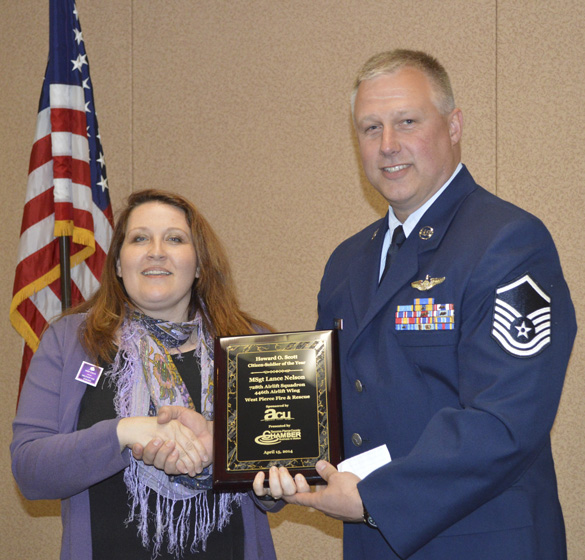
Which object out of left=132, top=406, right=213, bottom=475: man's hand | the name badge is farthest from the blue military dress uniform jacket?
the name badge

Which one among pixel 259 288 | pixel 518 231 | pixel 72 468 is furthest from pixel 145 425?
pixel 259 288

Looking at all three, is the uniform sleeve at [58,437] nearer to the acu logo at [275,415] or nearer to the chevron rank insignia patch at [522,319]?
the acu logo at [275,415]

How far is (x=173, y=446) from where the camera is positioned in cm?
194

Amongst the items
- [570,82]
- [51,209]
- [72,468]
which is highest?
[570,82]

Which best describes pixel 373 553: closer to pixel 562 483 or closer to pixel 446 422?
pixel 446 422

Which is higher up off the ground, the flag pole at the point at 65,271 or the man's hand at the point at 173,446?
the flag pole at the point at 65,271

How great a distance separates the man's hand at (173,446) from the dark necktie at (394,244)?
684 millimetres

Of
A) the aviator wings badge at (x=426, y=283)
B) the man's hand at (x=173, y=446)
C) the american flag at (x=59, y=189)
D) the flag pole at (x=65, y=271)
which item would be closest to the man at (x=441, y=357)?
the aviator wings badge at (x=426, y=283)

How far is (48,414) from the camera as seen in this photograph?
2.09 meters

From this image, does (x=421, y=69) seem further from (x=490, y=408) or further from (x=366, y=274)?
(x=490, y=408)

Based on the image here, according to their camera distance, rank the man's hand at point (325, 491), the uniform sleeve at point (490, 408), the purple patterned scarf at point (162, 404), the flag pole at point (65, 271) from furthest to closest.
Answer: the flag pole at point (65, 271) < the purple patterned scarf at point (162, 404) < the man's hand at point (325, 491) < the uniform sleeve at point (490, 408)

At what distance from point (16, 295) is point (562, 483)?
108 inches

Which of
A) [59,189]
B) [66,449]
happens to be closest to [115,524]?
A: [66,449]

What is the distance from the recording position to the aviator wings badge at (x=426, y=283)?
178 centimetres
